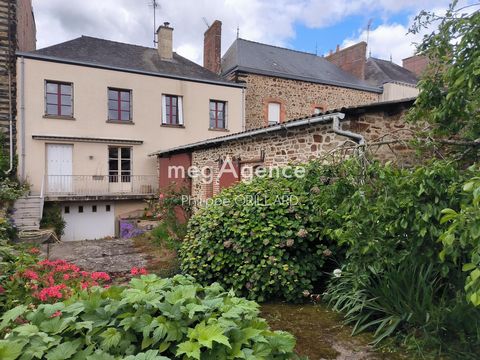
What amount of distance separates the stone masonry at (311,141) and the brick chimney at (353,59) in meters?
14.8

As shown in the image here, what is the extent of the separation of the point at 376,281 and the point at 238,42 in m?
17.4

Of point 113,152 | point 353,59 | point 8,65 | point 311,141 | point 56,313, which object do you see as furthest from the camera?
point 353,59

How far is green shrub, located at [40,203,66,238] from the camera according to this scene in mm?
12938

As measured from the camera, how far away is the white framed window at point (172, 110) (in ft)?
53.1

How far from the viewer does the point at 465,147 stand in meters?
4.11

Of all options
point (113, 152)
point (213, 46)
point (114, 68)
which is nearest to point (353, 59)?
point (213, 46)

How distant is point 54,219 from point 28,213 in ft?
4.23

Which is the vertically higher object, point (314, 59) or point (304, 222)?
point (314, 59)

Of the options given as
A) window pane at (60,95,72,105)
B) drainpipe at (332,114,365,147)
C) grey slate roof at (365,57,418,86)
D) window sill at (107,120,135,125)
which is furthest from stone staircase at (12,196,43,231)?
grey slate roof at (365,57,418,86)

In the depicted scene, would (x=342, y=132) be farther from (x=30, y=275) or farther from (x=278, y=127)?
(x=30, y=275)

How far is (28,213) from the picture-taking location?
12.0 metres

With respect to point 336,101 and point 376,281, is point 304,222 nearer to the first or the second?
point 376,281

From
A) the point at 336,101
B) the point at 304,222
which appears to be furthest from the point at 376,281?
the point at 336,101

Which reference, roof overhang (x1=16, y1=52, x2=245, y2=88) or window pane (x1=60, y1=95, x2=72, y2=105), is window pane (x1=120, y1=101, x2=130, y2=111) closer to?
roof overhang (x1=16, y1=52, x2=245, y2=88)
